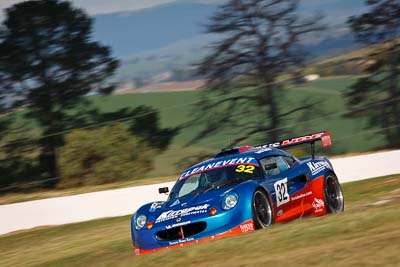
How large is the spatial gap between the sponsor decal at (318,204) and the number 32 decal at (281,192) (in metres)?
0.85

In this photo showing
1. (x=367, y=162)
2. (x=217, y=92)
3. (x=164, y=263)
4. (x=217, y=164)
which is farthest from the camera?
(x=217, y=92)

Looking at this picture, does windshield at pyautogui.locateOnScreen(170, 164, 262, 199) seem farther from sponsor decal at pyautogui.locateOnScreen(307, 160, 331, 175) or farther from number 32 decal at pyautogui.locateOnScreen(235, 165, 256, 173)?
sponsor decal at pyautogui.locateOnScreen(307, 160, 331, 175)

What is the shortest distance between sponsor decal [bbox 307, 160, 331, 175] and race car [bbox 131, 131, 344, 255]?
2 centimetres

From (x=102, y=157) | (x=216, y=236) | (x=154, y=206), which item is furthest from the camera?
(x=102, y=157)

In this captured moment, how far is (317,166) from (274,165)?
4.96 feet

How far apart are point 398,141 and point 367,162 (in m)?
4.54

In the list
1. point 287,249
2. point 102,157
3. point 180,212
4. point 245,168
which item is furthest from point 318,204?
point 102,157

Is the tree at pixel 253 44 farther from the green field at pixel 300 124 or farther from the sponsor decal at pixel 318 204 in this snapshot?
the sponsor decal at pixel 318 204

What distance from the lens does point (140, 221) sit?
11.9 m

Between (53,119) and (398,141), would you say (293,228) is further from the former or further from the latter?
(53,119)

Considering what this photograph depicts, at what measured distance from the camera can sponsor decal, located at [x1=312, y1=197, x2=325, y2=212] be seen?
519 inches

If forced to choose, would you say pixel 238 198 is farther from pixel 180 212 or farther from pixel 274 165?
pixel 274 165

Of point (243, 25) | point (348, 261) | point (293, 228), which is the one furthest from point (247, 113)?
point (348, 261)

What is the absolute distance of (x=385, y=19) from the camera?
33.0 m
